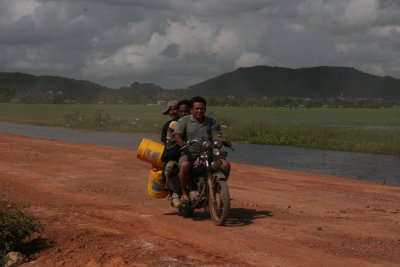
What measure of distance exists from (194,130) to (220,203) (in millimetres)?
1066

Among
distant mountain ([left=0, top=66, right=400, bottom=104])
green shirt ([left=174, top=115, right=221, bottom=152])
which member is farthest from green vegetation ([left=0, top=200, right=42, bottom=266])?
distant mountain ([left=0, top=66, right=400, bottom=104])

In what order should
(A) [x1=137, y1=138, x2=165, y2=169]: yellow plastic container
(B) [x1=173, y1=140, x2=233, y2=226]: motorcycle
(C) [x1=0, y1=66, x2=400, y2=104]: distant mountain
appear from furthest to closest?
1. (C) [x1=0, y1=66, x2=400, y2=104]: distant mountain
2. (A) [x1=137, y1=138, x2=165, y2=169]: yellow plastic container
3. (B) [x1=173, y1=140, x2=233, y2=226]: motorcycle

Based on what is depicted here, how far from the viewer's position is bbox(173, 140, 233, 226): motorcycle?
7.72 m

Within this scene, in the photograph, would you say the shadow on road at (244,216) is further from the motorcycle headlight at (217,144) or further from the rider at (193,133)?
the motorcycle headlight at (217,144)

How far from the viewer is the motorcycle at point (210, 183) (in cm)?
772

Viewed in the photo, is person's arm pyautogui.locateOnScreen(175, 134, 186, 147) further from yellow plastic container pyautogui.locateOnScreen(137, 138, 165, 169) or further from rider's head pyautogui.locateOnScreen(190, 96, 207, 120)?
yellow plastic container pyautogui.locateOnScreen(137, 138, 165, 169)

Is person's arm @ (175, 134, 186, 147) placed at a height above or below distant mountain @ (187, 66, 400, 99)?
below

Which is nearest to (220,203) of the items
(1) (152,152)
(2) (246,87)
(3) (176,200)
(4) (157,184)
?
(3) (176,200)

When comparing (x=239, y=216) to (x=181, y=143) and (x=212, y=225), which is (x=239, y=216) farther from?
(x=181, y=143)

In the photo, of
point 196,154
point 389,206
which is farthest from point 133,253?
point 389,206

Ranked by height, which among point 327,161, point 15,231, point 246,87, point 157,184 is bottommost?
point 327,161

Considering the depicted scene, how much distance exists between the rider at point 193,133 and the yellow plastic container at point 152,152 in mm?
500

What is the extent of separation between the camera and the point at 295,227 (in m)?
7.82

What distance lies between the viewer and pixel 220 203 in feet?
25.8
